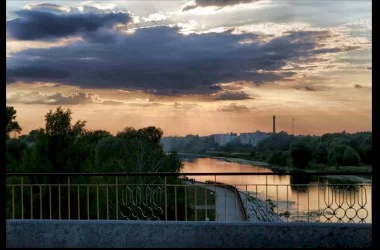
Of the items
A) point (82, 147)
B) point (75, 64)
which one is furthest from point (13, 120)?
point (75, 64)

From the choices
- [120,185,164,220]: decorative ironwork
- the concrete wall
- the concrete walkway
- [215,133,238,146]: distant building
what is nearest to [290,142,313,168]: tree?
[215,133,238,146]: distant building

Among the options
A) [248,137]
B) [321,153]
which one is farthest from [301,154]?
[248,137]

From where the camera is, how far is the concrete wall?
5.27 meters

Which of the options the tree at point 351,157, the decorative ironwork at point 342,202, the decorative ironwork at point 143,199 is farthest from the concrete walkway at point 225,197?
the tree at point 351,157

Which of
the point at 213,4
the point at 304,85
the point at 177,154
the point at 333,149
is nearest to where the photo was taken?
the point at 213,4

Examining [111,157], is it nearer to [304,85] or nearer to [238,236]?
[304,85]

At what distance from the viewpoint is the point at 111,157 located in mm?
27766

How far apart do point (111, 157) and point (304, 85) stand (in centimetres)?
1463

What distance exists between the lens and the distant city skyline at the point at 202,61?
14.0 m

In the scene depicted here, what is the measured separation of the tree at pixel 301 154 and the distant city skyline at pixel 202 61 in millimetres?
5544

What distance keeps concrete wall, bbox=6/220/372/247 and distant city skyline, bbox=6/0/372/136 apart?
19.1 ft

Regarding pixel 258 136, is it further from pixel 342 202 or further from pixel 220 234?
pixel 220 234

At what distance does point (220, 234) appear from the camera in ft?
17.4

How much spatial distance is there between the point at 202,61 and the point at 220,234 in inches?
628
